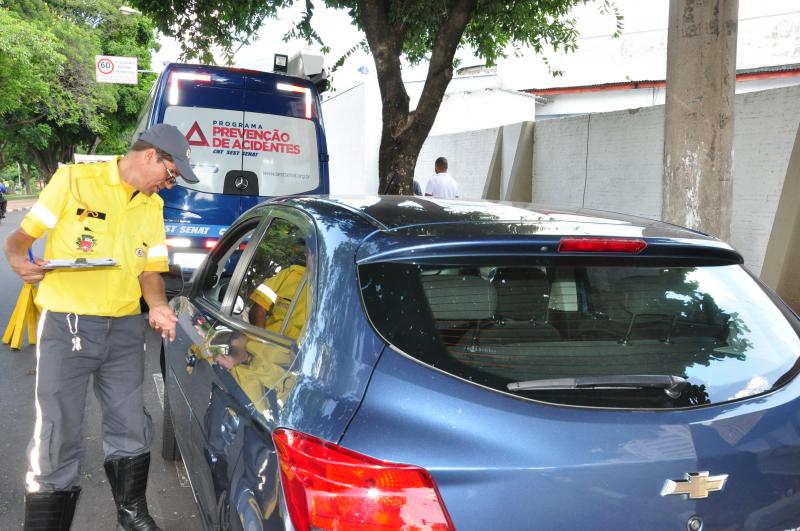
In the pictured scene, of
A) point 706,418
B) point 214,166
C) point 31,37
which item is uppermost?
point 31,37

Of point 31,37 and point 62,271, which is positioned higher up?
point 31,37

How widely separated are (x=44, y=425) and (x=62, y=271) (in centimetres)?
63

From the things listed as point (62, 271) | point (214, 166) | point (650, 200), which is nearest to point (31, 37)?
point (214, 166)

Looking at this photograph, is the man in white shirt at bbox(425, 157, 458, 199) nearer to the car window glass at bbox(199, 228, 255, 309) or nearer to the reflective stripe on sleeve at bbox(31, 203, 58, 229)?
the car window glass at bbox(199, 228, 255, 309)

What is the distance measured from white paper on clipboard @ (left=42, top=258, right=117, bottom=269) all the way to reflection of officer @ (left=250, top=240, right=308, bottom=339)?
2.07 feet

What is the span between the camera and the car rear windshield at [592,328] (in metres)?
1.77

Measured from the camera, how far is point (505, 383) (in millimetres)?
1731

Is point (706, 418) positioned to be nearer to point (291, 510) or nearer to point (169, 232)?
point (291, 510)

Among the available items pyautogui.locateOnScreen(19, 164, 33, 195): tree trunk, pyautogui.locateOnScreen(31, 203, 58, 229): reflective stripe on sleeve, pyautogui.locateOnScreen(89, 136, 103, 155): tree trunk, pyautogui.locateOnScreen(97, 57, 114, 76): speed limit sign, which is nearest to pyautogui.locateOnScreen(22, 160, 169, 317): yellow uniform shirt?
pyautogui.locateOnScreen(31, 203, 58, 229): reflective stripe on sleeve

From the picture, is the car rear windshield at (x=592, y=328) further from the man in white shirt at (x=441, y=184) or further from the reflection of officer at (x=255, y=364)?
the man in white shirt at (x=441, y=184)

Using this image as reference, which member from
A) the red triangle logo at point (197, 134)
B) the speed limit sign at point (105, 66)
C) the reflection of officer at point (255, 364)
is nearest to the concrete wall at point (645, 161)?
the red triangle logo at point (197, 134)

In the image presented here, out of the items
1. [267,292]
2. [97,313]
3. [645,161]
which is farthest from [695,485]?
[645,161]

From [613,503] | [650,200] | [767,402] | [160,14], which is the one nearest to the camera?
[613,503]

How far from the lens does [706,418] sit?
68.6 inches
